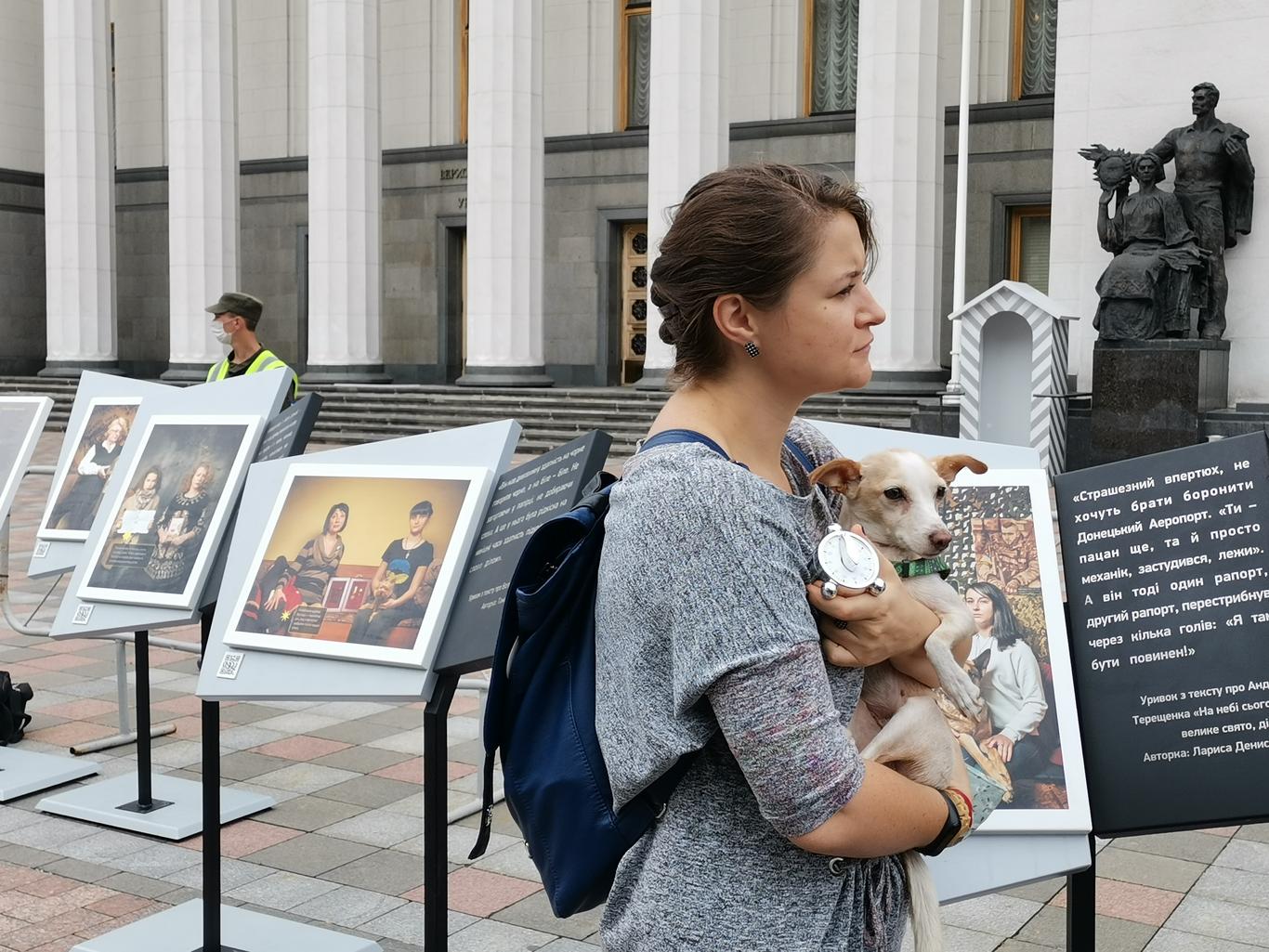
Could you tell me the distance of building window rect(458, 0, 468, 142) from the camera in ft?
101

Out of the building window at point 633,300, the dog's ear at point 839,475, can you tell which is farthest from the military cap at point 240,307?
the building window at point 633,300

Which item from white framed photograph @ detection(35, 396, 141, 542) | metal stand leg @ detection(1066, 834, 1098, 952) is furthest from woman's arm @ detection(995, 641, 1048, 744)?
white framed photograph @ detection(35, 396, 141, 542)

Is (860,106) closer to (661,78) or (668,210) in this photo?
(661,78)

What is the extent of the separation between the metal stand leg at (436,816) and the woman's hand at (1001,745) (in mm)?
1372

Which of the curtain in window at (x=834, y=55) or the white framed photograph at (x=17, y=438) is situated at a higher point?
the curtain in window at (x=834, y=55)

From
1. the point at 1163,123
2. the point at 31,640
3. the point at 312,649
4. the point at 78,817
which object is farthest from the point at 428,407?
the point at 312,649

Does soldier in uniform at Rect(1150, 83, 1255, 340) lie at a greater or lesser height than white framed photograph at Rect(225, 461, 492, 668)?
greater

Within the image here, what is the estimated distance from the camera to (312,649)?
147 inches

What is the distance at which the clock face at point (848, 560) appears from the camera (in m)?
1.86

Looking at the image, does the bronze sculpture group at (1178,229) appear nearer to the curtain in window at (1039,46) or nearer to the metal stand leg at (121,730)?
the curtain in window at (1039,46)

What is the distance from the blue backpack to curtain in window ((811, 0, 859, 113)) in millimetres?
26016

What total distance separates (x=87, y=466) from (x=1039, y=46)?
22.2m

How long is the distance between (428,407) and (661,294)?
2218 cm

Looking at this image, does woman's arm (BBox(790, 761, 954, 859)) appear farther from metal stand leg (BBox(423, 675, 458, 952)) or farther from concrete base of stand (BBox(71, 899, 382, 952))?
concrete base of stand (BBox(71, 899, 382, 952))
